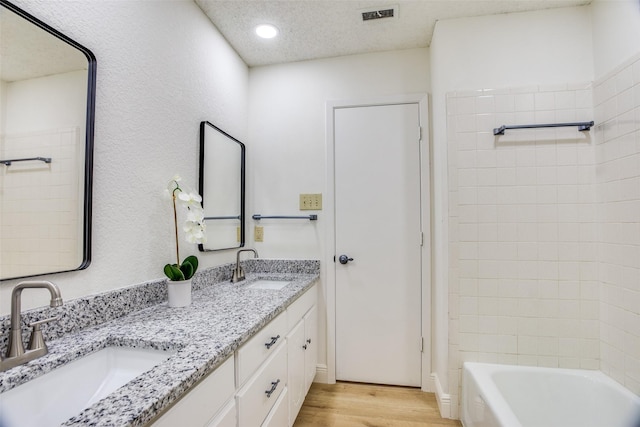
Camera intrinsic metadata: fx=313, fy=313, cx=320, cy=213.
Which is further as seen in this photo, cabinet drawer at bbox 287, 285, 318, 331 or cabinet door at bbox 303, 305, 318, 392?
cabinet door at bbox 303, 305, 318, 392

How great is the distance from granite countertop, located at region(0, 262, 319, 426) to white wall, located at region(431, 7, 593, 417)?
3.51 ft

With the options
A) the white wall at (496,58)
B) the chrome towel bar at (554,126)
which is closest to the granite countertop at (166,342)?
the white wall at (496,58)

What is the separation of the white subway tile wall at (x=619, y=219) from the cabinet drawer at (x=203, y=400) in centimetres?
182

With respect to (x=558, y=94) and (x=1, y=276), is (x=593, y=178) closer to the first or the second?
(x=558, y=94)

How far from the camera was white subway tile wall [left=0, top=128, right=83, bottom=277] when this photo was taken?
867 mm

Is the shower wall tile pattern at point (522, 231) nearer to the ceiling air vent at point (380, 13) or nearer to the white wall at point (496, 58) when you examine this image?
the white wall at point (496, 58)

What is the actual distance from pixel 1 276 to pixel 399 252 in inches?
78.6

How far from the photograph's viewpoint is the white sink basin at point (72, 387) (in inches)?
29.1

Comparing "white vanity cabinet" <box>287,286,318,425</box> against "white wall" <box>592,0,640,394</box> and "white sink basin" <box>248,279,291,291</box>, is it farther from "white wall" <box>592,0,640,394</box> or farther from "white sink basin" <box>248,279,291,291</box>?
"white wall" <box>592,0,640,394</box>

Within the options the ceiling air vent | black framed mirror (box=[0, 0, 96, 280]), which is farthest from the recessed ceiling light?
black framed mirror (box=[0, 0, 96, 280])

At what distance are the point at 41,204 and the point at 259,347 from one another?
871 millimetres

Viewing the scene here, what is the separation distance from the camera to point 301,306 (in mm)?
1869

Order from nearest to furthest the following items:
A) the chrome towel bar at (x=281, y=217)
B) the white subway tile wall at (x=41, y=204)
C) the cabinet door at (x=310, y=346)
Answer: the white subway tile wall at (x=41, y=204) < the cabinet door at (x=310, y=346) < the chrome towel bar at (x=281, y=217)

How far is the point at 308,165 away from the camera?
239 cm
